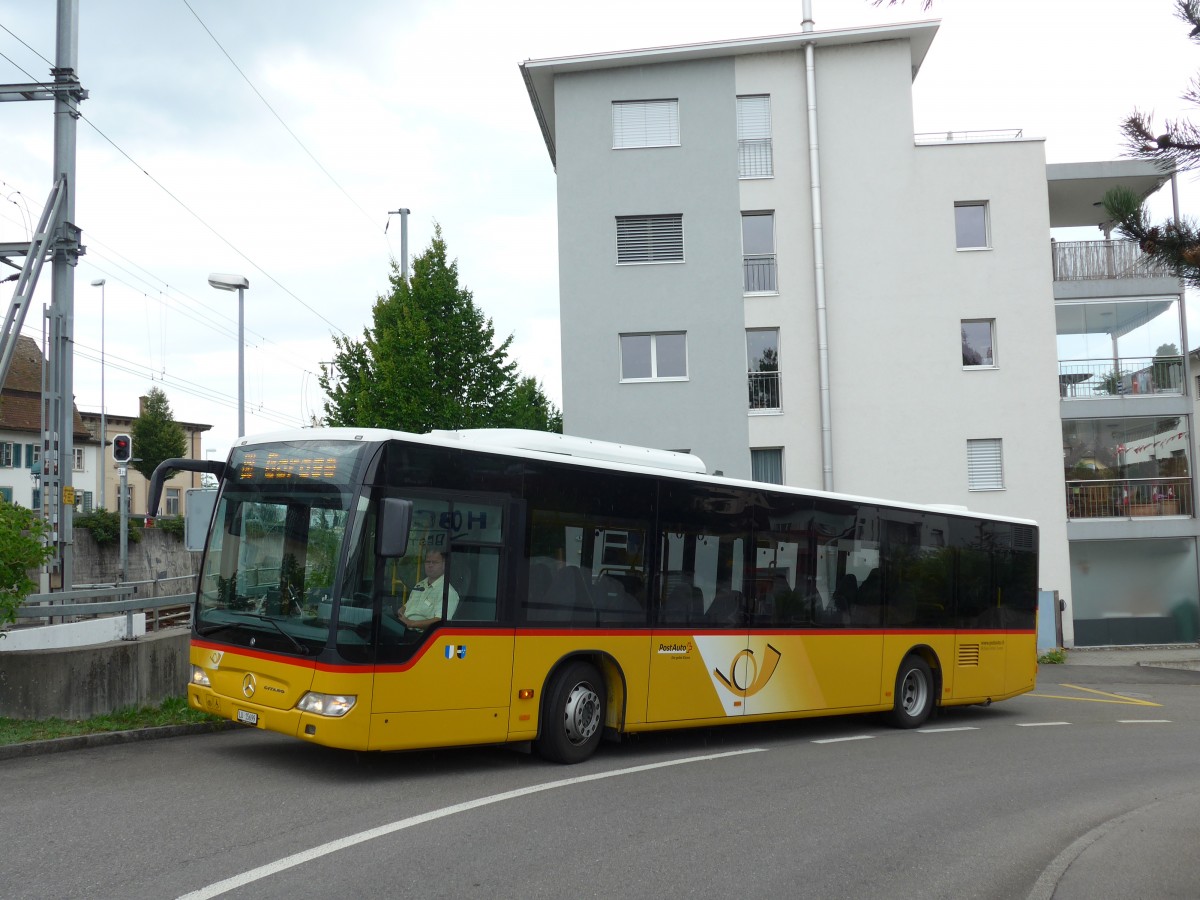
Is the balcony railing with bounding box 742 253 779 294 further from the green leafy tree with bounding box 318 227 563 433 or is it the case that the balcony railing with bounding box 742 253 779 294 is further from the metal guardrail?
the metal guardrail

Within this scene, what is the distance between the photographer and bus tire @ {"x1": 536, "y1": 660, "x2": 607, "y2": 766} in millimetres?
10023

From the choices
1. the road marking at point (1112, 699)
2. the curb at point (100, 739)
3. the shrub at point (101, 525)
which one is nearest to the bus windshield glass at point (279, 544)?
the curb at point (100, 739)

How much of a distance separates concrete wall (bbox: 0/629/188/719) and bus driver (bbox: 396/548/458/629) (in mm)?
3686

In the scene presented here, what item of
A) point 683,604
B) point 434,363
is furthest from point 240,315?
point 683,604

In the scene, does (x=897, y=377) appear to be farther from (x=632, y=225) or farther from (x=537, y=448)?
(x=537, y=448)

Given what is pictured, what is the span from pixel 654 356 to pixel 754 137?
610cm

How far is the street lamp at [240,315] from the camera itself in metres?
25.7

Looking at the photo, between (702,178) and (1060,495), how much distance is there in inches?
454

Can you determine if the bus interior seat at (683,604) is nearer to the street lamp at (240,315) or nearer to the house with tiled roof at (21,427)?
the street lamp at (240,315)

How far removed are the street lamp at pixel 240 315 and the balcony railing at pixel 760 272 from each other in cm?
1175

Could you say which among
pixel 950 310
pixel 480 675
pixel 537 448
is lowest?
pixel 480 675

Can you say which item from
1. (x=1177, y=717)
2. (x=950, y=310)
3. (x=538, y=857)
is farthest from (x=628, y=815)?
(x=950, y=310)

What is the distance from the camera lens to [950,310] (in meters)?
28.2

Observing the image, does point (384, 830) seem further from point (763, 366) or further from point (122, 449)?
point (763, 366)
